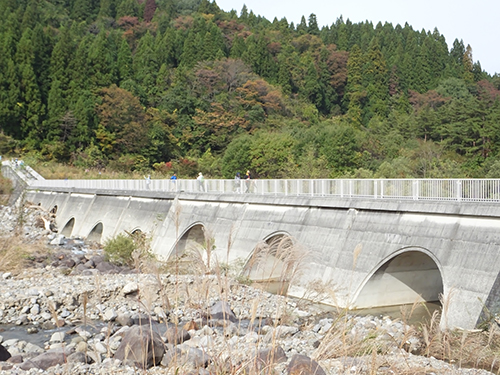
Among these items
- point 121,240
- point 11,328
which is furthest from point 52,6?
point 11,328

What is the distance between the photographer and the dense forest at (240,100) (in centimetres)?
4109

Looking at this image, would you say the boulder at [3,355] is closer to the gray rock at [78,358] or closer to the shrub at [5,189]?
the gray rock at [78,358]

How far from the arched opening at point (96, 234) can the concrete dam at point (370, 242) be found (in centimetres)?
884

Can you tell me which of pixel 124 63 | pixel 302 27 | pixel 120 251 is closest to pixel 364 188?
pixel 120 251

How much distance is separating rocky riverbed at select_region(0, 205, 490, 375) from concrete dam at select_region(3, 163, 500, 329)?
68 centimetres

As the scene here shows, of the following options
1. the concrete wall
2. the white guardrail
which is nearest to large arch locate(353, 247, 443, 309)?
the concrete wall

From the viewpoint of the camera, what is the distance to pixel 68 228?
33.9 metres

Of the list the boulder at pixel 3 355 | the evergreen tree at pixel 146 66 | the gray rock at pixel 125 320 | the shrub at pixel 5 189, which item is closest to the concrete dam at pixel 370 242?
the gray rock at pixel 125 320

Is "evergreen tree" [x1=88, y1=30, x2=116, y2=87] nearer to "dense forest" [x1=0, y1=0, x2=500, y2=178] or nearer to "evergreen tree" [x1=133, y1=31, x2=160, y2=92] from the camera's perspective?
"dense forest" [x1=0, y1=0, x2=500, y2=178]

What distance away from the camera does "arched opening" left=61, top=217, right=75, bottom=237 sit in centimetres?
3355

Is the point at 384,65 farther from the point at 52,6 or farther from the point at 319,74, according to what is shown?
the point at 52,6

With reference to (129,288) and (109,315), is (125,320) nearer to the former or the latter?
(109,315)

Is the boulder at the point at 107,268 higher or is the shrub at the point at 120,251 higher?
the shrub at the point at 120,251

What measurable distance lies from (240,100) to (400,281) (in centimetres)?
4853
